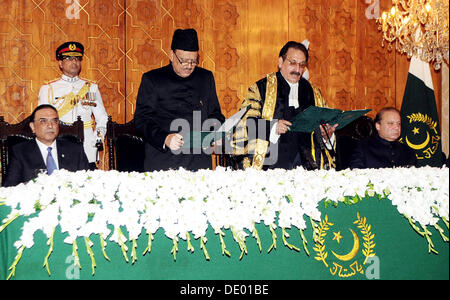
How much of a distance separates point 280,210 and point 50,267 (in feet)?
3.24

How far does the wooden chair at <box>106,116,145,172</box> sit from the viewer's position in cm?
446

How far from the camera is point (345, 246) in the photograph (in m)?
2.04

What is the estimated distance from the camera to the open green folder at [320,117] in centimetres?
286

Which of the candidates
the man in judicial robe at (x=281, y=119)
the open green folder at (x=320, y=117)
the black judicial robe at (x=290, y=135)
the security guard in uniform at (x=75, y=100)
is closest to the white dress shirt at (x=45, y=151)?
the security guard in uniform at (x=75, y=100)

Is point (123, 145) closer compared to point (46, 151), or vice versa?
point (46, 151)

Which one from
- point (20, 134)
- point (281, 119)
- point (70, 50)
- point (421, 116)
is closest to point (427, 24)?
point (421, 116)

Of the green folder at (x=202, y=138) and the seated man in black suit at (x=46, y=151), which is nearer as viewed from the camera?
the green folder at (x=202, y=138)

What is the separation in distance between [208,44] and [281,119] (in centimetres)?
276

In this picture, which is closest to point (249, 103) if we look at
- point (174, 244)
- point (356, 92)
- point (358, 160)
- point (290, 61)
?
point (290, 61)

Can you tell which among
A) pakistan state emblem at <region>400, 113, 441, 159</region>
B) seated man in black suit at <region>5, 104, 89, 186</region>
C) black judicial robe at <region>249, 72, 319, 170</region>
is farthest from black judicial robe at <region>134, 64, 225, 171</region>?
pakistan state emblem at <region>400, 113, 441, 159</region>

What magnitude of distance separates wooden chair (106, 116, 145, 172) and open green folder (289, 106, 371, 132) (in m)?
1.93

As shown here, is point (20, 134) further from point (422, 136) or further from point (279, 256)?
point (422, 136)

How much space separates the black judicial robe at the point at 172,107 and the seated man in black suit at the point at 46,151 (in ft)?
2.19

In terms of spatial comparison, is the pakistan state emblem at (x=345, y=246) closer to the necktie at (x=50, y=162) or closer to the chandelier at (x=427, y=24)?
the necktie at (x=50, y=162)
